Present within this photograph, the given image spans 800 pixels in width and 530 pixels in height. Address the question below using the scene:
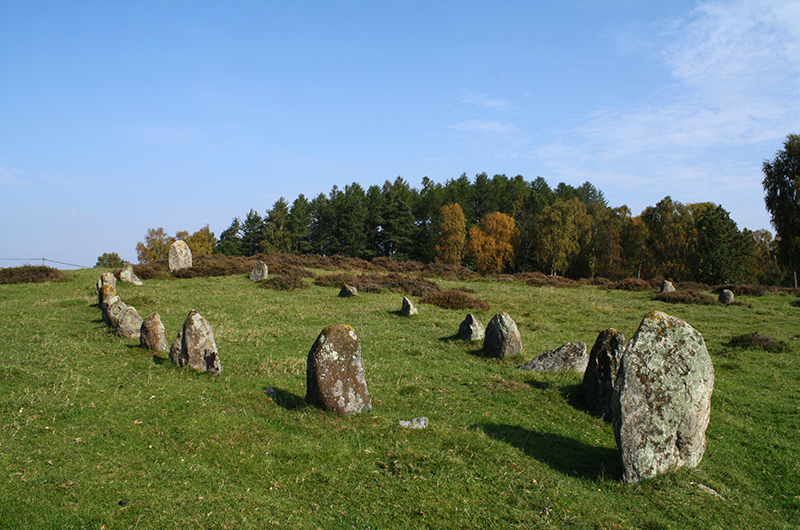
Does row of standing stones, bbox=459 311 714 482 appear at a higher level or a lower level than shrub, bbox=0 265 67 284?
lower

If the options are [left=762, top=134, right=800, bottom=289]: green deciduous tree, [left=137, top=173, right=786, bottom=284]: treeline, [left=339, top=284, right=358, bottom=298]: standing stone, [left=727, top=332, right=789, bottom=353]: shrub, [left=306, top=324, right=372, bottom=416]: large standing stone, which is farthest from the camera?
[left=137, top=173, right=786, bottom=284]: treeline

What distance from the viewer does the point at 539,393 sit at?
36.3ft

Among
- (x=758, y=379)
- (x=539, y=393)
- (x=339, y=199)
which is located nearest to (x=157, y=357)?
(x=539, y=393)

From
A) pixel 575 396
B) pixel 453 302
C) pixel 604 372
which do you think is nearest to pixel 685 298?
pixel 453 302

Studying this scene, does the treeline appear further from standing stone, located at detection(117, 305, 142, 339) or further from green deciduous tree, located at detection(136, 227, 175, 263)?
standing stone, located at detection(117, 305, 142, 339)

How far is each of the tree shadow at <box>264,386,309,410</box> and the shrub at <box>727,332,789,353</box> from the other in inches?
626

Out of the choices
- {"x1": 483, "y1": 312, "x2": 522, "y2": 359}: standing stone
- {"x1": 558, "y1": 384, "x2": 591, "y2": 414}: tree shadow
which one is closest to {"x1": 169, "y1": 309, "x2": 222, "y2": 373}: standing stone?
{"x1": 483, "y1": 312, "x2": 522, "y2": 359}: standing stone

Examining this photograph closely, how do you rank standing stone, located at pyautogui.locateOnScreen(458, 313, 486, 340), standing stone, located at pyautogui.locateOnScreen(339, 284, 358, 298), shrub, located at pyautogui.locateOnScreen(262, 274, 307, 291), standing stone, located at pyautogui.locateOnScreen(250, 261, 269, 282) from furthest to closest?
standing stone, located at pyautogui.locateOnScreen(250, 261, 269, 282) < shrub, located at pyautogui.locateOnScreen(262, 274, 307, 291) < standing stone, located at pyautogui.locateOnScreen(339, 284, 358, 298) < standing stone, located at pyautogui.locateOnScreen(458, 313, 486, 340)

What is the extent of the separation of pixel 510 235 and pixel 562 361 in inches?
2271

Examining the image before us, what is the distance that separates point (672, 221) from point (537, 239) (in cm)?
1652

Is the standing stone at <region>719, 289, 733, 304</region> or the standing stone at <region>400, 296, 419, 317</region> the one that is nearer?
the standing stone at <region>400, 296, 419, 317</region>

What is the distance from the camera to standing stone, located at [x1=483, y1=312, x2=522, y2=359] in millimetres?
14328

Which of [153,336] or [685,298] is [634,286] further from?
[153,336]

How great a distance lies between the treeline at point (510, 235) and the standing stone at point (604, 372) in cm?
4779
